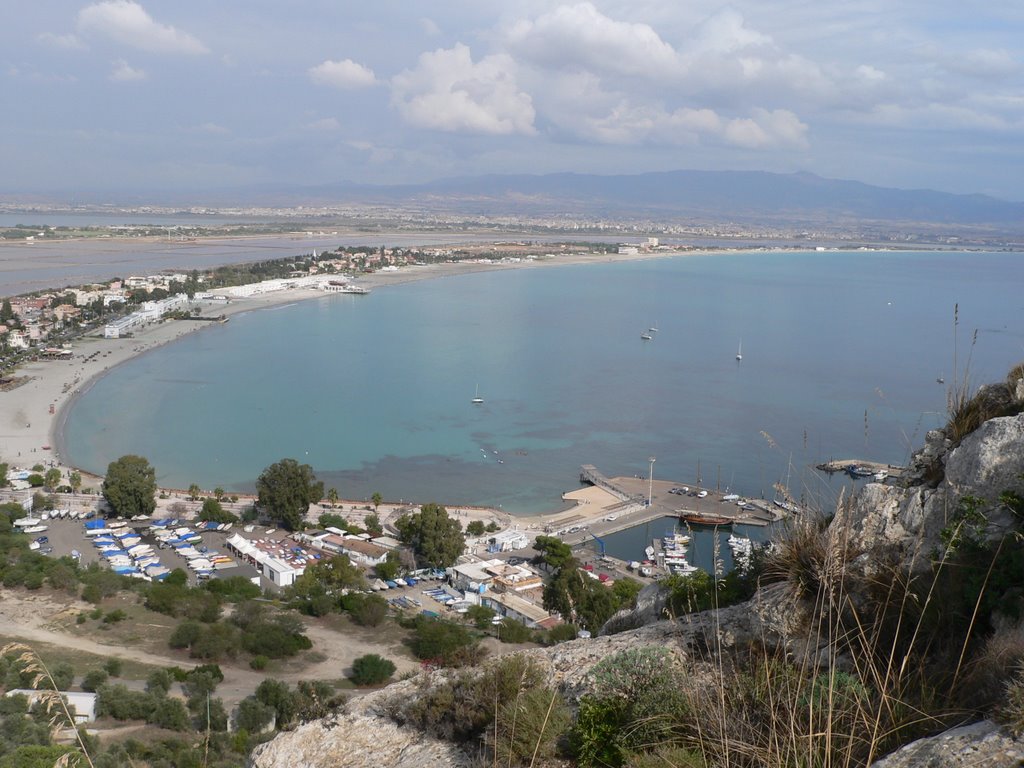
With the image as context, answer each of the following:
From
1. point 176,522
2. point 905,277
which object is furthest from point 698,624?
point 905,277

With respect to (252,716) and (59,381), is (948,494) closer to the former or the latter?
(252,716)

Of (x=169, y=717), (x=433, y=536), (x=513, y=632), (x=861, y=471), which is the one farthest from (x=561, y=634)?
(x=861, y=471)

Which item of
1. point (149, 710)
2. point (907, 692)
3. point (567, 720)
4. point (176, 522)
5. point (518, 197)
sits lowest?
point (176, 522)

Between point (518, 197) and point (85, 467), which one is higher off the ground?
point (518, 197)

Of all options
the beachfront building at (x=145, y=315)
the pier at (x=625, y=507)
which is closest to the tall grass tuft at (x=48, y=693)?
the pier at (x=625, y=507)

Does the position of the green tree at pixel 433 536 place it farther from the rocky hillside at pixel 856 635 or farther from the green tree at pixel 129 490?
the rocky hillside at pixel 856 635

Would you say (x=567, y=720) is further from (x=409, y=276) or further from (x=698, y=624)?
(x=409, y=276)
